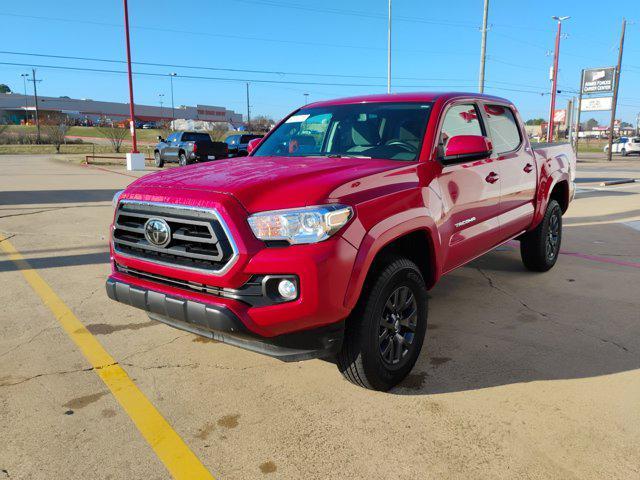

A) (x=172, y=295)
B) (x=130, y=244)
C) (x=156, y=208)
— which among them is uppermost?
(x=156, y=208)

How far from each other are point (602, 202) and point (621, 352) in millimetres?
9926

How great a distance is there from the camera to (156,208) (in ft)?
9.87

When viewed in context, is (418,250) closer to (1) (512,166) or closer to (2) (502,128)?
(1) (512,166)

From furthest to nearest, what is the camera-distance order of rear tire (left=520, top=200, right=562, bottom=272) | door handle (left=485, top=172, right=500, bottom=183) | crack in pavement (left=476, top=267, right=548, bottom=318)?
rear tire (left=520, top=200, right=562, bottom=272)
crack in pavement (left=476, top=267, right=548, bottom=318)
door handle (left=485, top=172, right=500, bottom=183)

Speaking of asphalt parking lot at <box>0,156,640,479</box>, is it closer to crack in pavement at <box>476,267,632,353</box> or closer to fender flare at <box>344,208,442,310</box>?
crack in pavement at <box>476,267,632,353</box>

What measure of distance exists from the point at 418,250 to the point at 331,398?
117 centimetres

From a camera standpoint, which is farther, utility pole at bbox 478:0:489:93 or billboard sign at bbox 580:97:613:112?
billboard sign at bbox 580:97:613:112

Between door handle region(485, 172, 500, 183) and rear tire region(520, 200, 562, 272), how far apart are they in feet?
4.90

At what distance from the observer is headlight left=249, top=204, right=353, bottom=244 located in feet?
8.76

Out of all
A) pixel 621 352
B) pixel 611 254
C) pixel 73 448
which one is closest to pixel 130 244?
pixel 73 448

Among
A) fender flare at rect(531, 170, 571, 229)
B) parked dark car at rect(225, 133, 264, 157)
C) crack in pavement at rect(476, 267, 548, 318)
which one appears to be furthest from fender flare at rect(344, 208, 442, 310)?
parked dark car at rect(225, 133, 264, 157)

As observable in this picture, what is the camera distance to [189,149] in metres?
22.3

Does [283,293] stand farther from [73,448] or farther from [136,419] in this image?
[73,448]

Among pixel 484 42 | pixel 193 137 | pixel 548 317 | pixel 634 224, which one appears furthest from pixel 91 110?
pixel 548 317
